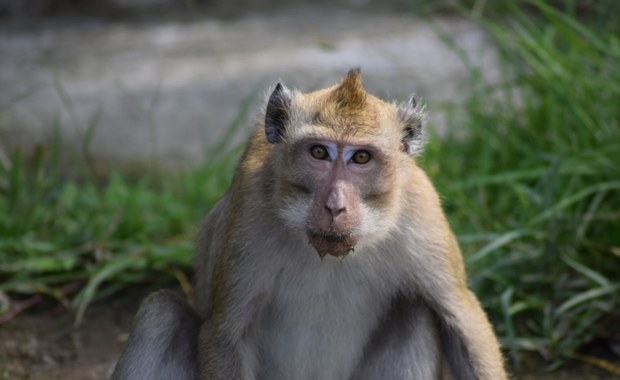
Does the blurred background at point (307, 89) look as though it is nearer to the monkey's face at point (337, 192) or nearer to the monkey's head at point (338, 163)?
the monkey's head at point (338, 163)

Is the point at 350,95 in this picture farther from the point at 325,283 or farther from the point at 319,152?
the point at 325,283

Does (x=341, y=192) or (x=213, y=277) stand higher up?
(x=341, y=192)

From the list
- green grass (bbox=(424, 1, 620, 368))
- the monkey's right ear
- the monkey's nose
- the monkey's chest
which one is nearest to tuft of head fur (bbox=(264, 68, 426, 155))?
the monkey's right ear

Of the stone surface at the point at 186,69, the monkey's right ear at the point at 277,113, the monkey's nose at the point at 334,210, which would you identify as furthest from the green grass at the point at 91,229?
the monkey's nose at the point at 334,210

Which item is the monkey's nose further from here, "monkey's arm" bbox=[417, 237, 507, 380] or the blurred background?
the blurred background

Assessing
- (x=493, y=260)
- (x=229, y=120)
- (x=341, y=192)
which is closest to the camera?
(x=341, y=192)

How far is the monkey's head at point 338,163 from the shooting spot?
Result: 4.45 m

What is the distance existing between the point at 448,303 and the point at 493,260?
6.64 ft

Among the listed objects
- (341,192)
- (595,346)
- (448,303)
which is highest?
(341,192)

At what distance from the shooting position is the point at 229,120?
9.98 meters

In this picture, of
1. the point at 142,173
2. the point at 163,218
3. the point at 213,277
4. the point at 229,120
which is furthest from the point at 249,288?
the point at 229,120

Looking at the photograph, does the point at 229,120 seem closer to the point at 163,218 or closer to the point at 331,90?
the point at 163,218

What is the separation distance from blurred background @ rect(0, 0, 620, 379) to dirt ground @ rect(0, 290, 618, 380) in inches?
0.5

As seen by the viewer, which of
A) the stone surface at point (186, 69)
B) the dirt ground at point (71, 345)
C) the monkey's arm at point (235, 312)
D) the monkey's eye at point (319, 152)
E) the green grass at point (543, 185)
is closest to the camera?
the monkey's eye at point (319, 152)
